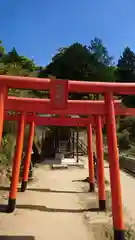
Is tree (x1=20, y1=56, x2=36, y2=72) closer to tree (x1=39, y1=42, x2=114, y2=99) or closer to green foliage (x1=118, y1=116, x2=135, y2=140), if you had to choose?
tree (x1=39, y1=42, x2=114, y2=99)

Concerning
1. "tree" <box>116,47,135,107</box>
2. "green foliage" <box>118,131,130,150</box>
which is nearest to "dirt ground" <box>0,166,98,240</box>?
"green foliage" <box>118,131,130,150</box>

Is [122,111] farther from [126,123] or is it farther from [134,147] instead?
[126,123]

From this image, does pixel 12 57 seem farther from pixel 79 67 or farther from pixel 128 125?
pixel 128 125

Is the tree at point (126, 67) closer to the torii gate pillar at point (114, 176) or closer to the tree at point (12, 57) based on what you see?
the tree at point (12, 57)

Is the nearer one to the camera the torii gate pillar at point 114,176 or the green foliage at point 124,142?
the torii gate pillar at point 114,176

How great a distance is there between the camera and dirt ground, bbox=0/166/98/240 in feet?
20.6

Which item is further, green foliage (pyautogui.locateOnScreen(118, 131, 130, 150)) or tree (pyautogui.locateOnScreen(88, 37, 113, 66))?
tree (pyautogui.locateOnScreen(88, 37, 113, 66))

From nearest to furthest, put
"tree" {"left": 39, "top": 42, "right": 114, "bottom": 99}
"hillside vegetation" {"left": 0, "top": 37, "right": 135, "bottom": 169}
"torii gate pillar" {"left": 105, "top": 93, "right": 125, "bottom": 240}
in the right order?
1. "torii gate pillar" {"left": 105, "top": 93, "right": 125, "bottom": 240}
2. "hillside vegetation" {"left": 0, "top": 37, "right": 135, "bottom": 169}
3. "tree" {"left": 39, "top": 42, "right": 114, "bottom": 99}

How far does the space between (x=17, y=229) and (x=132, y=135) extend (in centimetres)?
2675

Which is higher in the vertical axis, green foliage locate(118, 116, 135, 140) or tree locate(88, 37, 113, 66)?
tree locate(88, 37, 113, 66)

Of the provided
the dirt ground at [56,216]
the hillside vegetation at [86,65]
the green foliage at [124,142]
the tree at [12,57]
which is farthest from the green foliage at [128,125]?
the tree at [12,57]

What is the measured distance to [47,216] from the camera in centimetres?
771

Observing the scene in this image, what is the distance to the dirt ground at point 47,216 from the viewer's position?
247 inches

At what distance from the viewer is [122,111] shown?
732 centimetres
